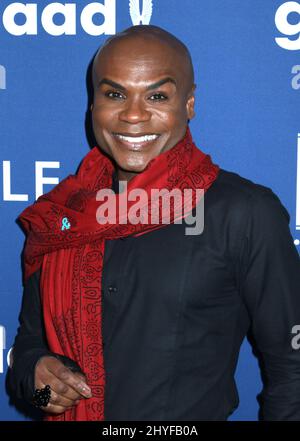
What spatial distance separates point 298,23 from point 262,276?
729 mm

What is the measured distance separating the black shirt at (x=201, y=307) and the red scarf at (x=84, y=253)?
29 millimetres

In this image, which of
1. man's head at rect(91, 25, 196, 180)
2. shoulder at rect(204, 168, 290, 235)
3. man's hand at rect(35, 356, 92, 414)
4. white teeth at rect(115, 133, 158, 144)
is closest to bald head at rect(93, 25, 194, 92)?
man's head at rect(91, 25, 196, 180)

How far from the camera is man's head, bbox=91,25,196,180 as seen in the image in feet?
3.53

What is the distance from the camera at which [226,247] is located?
3.49ft

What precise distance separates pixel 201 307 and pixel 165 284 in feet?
0.27

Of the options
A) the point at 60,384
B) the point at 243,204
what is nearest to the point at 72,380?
the point at 60,384

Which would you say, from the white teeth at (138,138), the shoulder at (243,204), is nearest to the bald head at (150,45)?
the white teeth at (138,138)

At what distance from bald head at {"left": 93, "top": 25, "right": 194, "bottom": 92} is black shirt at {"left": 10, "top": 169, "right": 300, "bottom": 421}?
10.0 inches

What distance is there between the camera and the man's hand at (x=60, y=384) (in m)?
1.10

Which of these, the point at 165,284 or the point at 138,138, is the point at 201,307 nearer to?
the point at 165,284

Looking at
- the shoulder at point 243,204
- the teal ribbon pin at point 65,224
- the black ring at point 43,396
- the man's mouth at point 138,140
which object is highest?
the man's mouth at point 138,140

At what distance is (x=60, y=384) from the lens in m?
1.11

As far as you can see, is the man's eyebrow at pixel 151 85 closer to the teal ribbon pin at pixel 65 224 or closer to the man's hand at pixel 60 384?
the teal ribbon pin at pixel 65 224

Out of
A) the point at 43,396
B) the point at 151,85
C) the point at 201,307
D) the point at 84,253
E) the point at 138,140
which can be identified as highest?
the point at 151,85
